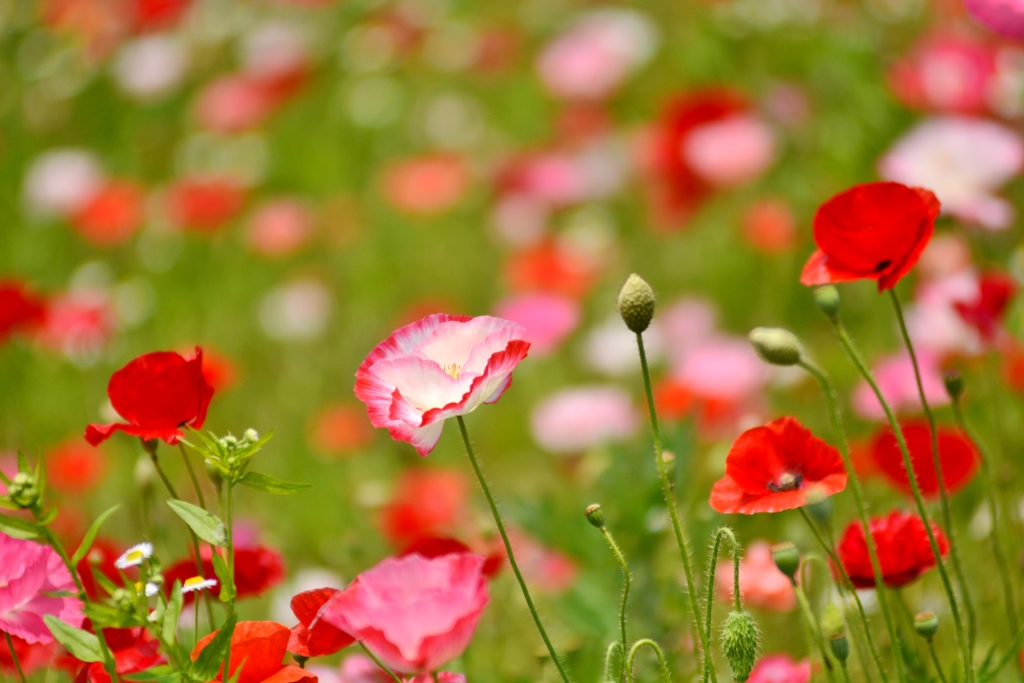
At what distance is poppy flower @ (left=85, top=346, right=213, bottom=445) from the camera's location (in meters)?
0.87

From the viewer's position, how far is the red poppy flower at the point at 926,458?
118 cm

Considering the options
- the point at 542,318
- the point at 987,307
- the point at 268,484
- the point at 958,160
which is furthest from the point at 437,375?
the point at 542,318

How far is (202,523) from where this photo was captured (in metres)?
0.82

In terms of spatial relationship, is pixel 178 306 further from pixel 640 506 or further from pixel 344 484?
pixel 640 506

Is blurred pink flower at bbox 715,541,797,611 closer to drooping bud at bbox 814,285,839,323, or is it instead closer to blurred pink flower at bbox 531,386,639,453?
drooping bud at bbox 814,285,839,323

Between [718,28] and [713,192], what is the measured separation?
606 millimetres

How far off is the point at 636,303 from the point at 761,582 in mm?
540

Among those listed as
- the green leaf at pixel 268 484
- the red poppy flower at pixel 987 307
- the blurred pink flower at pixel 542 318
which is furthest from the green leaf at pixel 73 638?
the blurred pink flower at pixel 542 318

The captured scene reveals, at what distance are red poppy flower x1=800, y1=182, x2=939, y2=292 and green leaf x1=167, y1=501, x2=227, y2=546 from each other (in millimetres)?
531

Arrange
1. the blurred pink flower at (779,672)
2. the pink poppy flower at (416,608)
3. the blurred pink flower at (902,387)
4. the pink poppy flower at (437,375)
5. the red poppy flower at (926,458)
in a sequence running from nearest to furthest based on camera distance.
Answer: the pink poppy flower at (416,608), the pink poppy flower at (437,375), the blurred pink flower at (779,672), the red poppy flower at (926,458), the blurred pink flower at (902,387)

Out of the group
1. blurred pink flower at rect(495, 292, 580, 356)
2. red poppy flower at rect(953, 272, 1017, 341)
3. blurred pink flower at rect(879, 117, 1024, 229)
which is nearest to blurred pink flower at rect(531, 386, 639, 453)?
blurred pink flower at rect(495, 292, 580, 356)

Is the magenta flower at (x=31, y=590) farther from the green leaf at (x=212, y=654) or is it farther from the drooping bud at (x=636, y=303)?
the drooping bud at (x=636, y=303)

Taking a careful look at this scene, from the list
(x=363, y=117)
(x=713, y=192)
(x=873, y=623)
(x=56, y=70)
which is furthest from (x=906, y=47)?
(x=56, y=70)

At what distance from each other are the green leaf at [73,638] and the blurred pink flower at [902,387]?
120 centimetres
